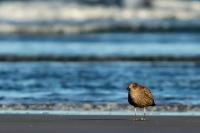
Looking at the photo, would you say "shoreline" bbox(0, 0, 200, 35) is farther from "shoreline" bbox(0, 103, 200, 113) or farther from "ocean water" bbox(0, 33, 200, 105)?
"shoreline" bbox(0, 103, 200, 113)

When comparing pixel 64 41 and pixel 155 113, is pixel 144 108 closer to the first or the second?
pixel 155 113

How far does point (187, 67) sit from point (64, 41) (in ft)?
51.3

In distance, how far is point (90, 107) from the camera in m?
20.0

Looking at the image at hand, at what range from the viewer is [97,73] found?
28.8 metres
